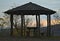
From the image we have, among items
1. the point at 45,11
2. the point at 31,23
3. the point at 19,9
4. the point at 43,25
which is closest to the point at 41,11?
the point at 45,11

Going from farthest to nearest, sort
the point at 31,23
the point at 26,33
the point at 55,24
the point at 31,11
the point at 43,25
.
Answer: the point at 55,24 → the point at 43,25 → the point at 31,23 → the point at 26,33 → the point at 31,11

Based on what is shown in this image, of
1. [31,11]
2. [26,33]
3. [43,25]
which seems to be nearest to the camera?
[31,11]

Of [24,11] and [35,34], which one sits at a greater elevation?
[24,11]

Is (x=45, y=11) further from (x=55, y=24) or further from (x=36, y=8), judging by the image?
(x=55, y=24)

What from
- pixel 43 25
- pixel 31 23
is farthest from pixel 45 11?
pixel 43 25

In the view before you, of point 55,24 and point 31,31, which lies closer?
point 31,31

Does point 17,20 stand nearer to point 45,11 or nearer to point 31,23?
point 31,23

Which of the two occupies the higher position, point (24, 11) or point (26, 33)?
point (24, 11)

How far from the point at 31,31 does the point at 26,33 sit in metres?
0.71

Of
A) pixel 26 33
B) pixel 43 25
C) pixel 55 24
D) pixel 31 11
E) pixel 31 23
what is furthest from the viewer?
pixel 55 24

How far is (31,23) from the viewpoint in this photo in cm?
3650

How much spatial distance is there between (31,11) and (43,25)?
16948 mm

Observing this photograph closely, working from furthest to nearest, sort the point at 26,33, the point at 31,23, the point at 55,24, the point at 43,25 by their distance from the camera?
the point at 55,24 → the point at 43,25 → the point at 31,23 → the point at 26,33

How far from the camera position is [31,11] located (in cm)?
2395
